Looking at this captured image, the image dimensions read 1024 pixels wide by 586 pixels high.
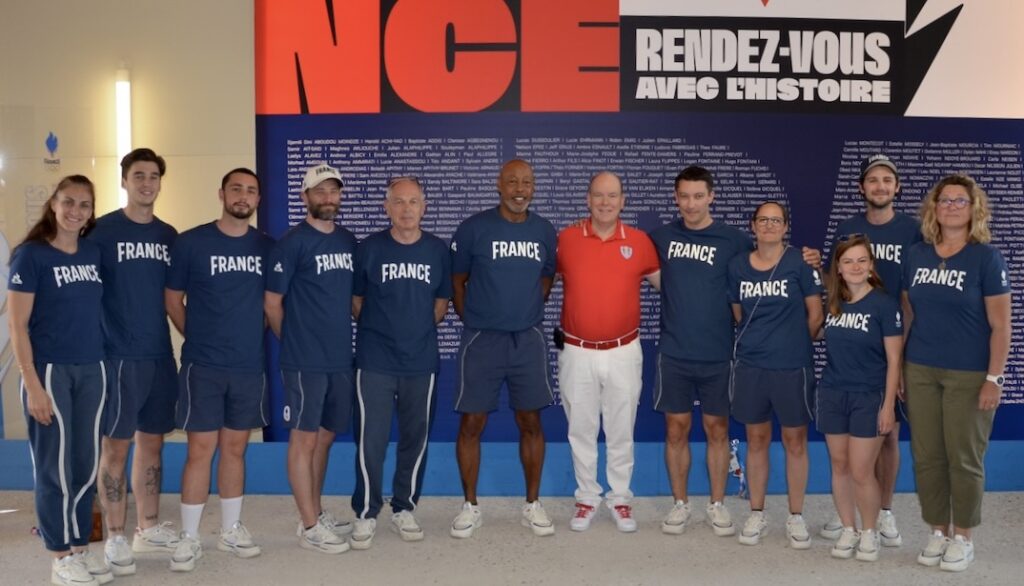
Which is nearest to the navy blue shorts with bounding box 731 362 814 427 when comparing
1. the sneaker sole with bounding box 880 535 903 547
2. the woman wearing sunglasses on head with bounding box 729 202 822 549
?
the woman wearing sunglasses on head with bounding box 729 202 822 549

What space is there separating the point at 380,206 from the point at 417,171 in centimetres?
28

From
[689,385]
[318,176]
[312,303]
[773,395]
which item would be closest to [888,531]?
[773,395]

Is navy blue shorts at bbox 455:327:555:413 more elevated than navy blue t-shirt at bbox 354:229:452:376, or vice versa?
navy blue t-shirt at bbox 354:229:452:376

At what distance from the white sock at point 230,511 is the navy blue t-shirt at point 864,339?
2564 millimetres

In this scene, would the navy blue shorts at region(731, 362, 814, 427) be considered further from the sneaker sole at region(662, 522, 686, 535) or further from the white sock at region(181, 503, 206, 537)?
the white sock at region(181, 503, 206, 537)

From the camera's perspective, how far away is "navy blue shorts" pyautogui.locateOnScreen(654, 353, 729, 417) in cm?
421

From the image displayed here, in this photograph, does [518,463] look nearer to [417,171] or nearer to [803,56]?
[417,171]

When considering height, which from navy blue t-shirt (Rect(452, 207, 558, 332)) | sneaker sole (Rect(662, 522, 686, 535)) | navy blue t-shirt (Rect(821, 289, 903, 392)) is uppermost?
navy blue t-shirt (Rect(452, 207, 558, 332))

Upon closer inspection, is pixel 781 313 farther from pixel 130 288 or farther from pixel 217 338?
pixel 130 288

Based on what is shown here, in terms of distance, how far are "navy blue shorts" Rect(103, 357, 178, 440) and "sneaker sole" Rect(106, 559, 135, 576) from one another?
0.50 m

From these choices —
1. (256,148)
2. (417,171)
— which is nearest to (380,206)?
(417,171)

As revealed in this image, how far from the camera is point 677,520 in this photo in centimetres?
430

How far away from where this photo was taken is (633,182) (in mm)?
5051

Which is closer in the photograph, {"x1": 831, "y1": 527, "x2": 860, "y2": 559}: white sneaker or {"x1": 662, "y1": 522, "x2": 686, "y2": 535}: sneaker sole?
{"x1": 831, "y1": 527, "x2": 860, "y2": 559}: white sneaker
